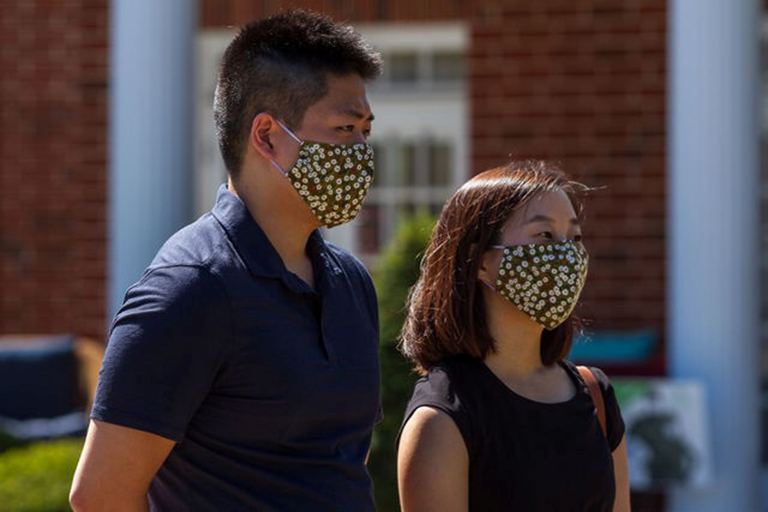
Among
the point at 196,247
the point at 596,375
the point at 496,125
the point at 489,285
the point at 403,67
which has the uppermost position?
the point at 403,67

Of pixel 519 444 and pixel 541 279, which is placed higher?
pixel 541 279

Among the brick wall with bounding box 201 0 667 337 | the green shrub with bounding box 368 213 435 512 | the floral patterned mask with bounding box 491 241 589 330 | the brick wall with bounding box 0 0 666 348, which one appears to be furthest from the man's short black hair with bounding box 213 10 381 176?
the brick wall with bounding box 0 0 666 348

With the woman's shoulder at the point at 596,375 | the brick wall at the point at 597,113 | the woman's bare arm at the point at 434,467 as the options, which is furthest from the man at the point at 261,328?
the brick wall at the point at 597,113

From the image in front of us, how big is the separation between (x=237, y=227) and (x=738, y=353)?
4222 millimetres

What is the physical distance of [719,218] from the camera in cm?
602

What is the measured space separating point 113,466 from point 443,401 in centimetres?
70

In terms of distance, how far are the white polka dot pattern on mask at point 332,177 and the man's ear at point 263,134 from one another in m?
0.05

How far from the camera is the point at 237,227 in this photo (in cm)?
232

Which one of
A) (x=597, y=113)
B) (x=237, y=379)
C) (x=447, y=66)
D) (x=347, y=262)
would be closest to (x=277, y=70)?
(x=347, y=262)

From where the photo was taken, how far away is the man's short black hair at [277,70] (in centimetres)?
236

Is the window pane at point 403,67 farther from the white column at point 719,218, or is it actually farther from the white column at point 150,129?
the white column at point 719,218

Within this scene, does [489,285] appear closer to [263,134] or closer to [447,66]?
[263,134]

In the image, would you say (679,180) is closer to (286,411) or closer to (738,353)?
(738,353)

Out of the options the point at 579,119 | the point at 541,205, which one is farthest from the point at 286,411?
the point at 579,119
